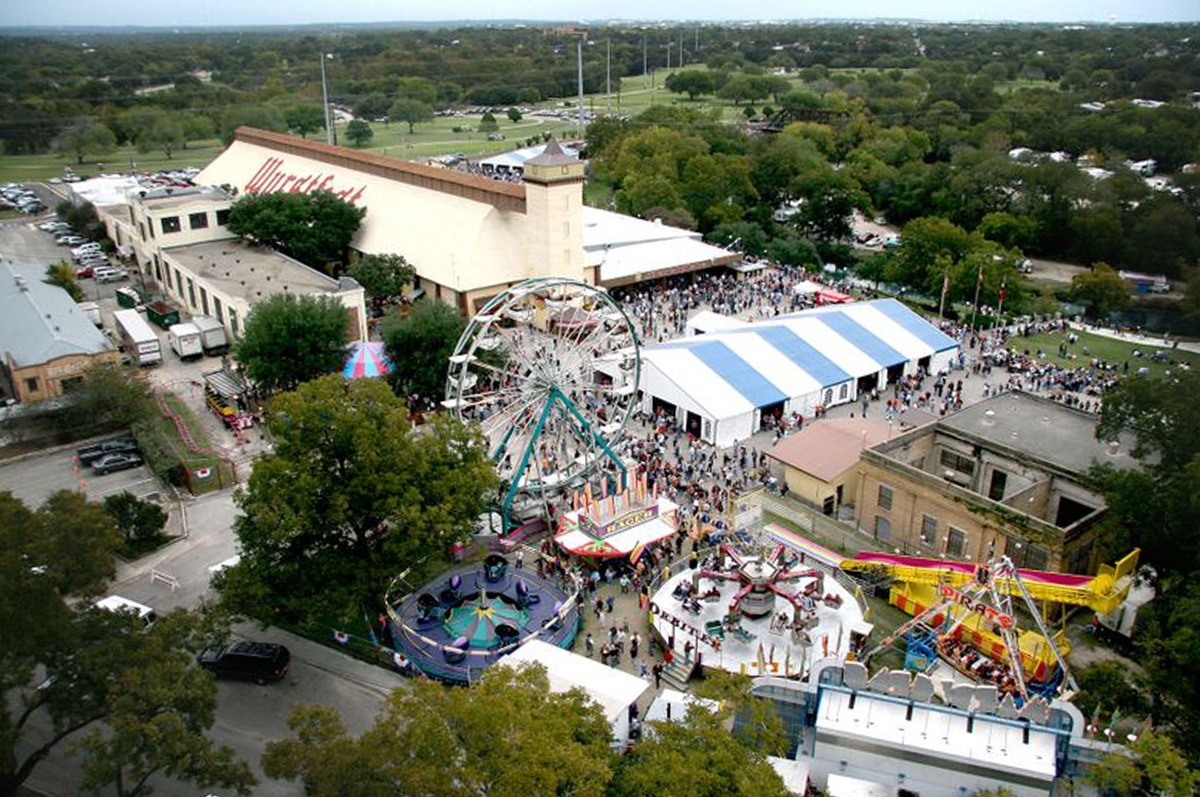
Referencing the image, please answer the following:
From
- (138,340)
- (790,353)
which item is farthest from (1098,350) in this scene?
(138,340)

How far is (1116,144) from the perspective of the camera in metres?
101

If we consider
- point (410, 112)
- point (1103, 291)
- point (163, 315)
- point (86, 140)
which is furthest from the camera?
point (410, 112)

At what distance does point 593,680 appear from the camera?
2381 centimetres

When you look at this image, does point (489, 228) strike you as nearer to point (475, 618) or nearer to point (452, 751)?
point (475, 618)

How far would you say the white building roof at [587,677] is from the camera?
23.1 meters

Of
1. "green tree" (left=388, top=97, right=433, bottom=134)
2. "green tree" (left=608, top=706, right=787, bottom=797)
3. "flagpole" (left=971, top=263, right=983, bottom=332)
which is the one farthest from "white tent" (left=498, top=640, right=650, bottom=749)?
"green tree" (left=388, top=97, right=433, bottom=134)

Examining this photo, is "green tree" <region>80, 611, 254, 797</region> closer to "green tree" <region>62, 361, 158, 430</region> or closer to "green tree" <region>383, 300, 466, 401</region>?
"green tree" <region>62, 361, 158, 430</region>

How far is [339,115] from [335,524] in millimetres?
143771

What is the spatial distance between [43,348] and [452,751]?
121 ft

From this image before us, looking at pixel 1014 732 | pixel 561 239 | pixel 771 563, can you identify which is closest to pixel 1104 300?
pixel 561 239

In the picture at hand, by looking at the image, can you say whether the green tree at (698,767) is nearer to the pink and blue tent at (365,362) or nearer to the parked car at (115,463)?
the pink and blue tent at (365,362)

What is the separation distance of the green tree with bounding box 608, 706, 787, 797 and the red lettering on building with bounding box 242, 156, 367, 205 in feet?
182

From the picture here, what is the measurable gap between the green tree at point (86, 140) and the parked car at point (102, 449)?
7918 cm

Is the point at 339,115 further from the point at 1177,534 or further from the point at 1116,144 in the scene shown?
the point at 1177,534
